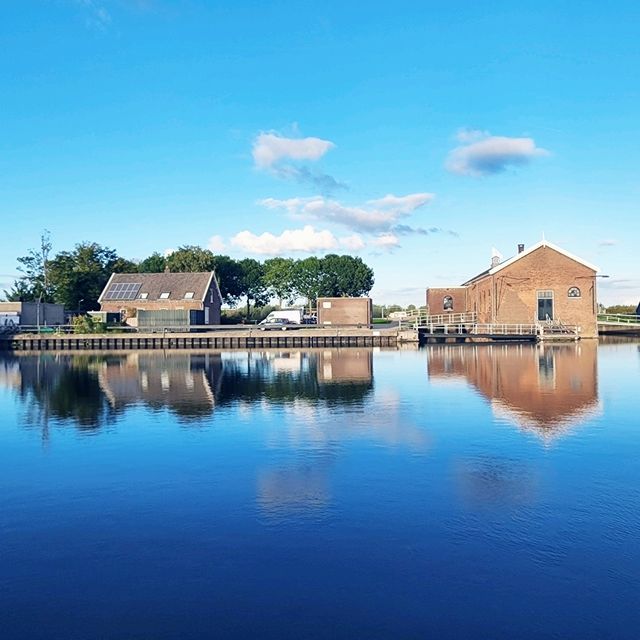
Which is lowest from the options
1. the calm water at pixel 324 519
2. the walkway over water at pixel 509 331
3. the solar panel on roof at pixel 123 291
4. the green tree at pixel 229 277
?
the calm water at pixel 324 519

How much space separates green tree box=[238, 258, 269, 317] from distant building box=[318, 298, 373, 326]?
37.6 metres

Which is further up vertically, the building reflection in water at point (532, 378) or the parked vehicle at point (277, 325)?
the parked vehicle at point (277, 325)

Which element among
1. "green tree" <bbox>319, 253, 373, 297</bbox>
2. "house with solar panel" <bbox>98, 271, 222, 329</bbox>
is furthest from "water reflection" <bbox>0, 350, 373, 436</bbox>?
"green tree" <bbox>319, 253, 373, 297</bbox>

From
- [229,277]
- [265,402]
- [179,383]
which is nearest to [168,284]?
[229,277]

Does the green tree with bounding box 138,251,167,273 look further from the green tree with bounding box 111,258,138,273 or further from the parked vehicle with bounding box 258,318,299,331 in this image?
the parked vehicle with bounding box 258,318,299,331

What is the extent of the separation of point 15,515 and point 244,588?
4.78 meters

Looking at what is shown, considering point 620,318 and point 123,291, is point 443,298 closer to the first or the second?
point 620,318

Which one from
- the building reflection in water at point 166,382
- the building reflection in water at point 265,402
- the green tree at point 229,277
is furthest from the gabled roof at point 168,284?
the building reflection in water at point 265,402

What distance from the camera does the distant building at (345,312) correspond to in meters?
62.8

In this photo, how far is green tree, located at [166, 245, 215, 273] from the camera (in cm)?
8719

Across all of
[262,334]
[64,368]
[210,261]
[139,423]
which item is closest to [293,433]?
[139,423]

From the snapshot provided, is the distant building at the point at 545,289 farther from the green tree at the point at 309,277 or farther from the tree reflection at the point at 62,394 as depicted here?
the green tree at the point at 309,277

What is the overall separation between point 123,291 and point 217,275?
996 inches

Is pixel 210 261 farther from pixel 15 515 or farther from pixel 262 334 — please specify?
pixel 15 515
